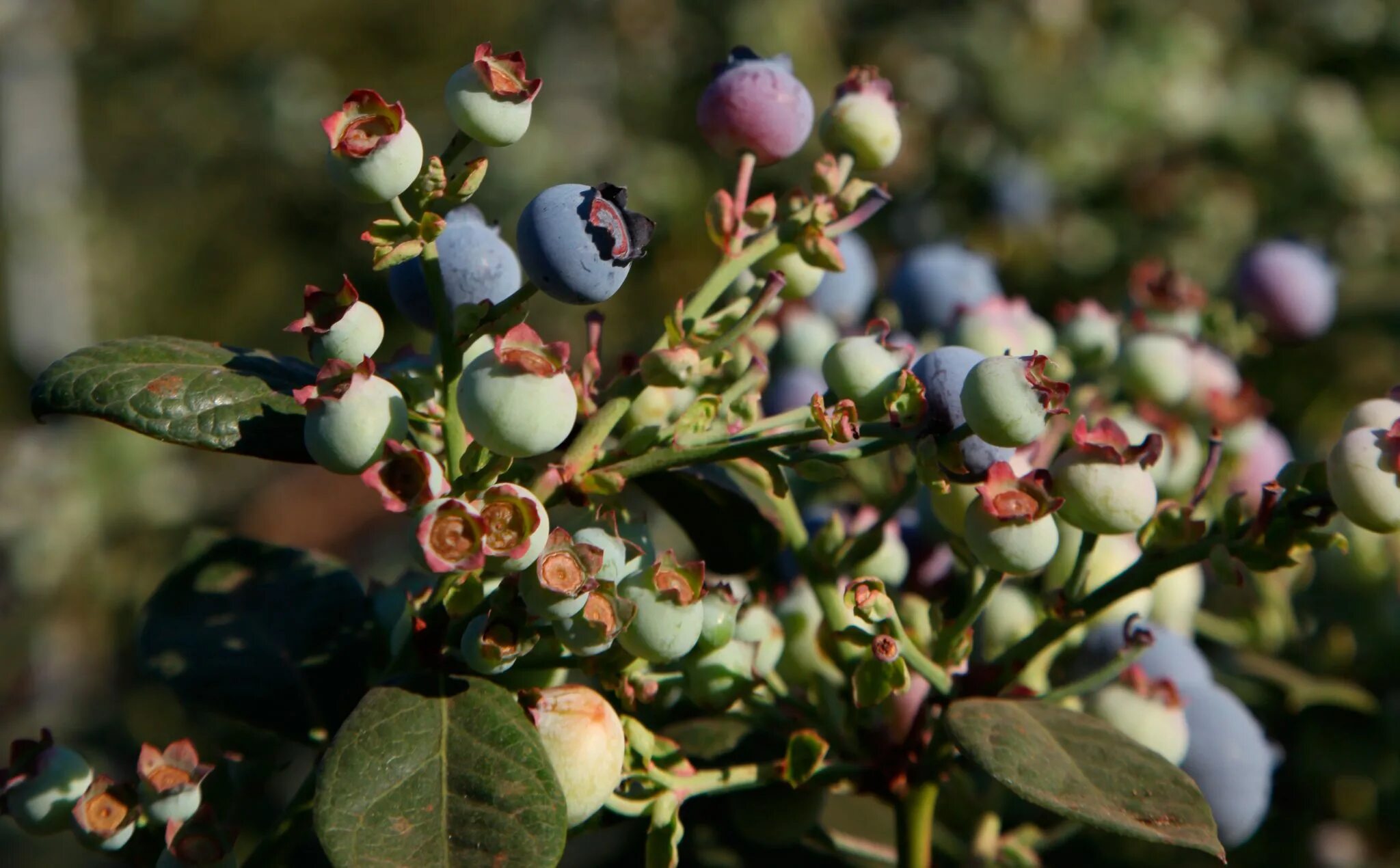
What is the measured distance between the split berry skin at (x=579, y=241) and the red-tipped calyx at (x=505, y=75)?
0.06m

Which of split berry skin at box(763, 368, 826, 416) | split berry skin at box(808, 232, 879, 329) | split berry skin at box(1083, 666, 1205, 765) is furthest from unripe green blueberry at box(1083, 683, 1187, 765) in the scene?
split berry skin at box(808, 232, 879, 329)

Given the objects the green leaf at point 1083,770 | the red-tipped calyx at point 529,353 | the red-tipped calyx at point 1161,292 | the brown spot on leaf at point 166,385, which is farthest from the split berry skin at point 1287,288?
the brown spot on leaf at point 166,385

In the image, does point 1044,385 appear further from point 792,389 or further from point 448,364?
point 792,389

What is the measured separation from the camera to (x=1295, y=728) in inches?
48.9

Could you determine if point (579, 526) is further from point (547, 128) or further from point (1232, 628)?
point (547, 128)

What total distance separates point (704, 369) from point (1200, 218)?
7.60 feet

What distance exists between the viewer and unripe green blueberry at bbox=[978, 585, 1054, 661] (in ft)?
3.27

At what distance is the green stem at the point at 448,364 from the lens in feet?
2.28

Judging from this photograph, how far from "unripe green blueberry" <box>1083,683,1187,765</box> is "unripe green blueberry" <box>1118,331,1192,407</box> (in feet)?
1.04

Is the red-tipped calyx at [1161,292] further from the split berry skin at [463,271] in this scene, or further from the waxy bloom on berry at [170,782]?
the waxy bloom on berry at [170,782]

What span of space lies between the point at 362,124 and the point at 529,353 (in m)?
0.16

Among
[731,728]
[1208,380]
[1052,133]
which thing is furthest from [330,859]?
[1052,133]

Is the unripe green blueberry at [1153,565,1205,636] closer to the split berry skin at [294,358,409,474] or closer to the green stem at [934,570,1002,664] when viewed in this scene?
the green stem at [934,570,1002,664]

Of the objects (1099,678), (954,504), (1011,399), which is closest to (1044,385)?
(1011,399)
